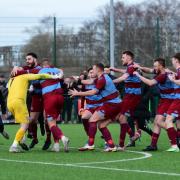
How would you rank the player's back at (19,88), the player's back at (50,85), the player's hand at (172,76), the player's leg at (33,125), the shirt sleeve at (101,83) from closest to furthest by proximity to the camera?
1. the player's hand at (172,76)
2. the shirt sleeve at (101,83)
3. the player's back at (19,88)
4. the player's back at (50,85)
5. the player's leg at (33,125)

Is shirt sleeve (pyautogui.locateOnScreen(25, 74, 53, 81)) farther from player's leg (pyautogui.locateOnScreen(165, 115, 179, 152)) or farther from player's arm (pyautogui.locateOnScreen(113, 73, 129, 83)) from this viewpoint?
player's leg (pyautogui.locateOnScreen(165, 115, 179, 152))

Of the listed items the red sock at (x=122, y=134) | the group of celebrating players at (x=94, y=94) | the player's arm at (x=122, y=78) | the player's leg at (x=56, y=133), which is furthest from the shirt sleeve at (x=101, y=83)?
the red sock at (x=122, y=134)

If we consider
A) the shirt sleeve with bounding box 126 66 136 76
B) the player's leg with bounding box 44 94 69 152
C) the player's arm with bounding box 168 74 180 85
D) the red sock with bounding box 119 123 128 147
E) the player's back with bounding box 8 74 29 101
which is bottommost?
the red sock with bounding box 119 123 128 147

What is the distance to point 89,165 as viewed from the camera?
11.1m

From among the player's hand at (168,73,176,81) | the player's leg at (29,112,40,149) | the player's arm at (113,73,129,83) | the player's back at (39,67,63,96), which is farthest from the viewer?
the player's leg at (29,112,40,149)

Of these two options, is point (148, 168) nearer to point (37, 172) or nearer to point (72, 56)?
point (37, 172)

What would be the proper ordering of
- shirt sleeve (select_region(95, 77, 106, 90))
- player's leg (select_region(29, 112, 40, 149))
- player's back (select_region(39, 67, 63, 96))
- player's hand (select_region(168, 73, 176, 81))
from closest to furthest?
player's hand (select_region(168, 73, 176, 81)), shirt sleeve (select_region(95, 77, 106, 90)), player's back (select_region(39, 67, 63, 96)), player's leg (select_region(29, 112, 40, 149))

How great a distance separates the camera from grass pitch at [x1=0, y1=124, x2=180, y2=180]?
386 inches

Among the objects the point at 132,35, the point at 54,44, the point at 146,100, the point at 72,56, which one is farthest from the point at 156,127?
the point at 132,35

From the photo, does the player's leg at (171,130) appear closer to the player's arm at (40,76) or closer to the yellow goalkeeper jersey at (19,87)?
the player's arm at (40,76)

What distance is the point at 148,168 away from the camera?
10.7 meters

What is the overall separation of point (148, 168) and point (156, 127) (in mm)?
3537

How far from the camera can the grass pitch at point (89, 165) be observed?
386 inches

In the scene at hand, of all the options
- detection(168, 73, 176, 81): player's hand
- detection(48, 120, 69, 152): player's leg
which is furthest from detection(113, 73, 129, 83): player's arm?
detection(48, 120, 69, 152): player's leg
